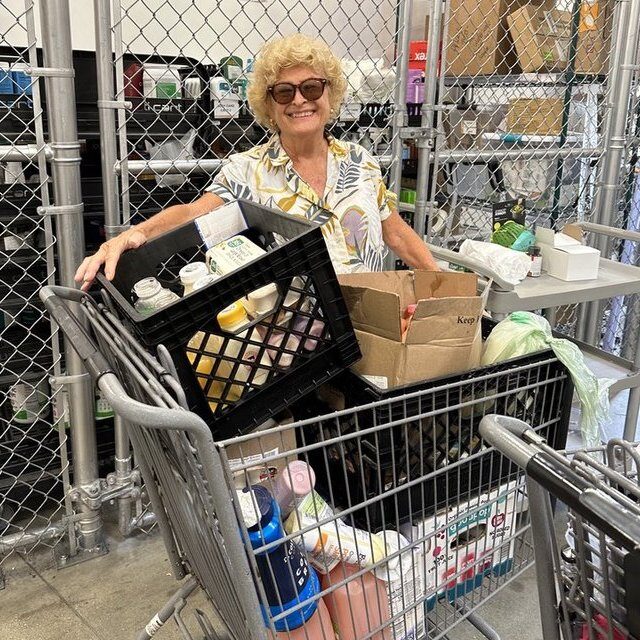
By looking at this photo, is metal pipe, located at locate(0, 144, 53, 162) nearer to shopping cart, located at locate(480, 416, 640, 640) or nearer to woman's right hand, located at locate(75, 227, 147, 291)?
woman's right hand, located at locate(75, 227, 147, 291)

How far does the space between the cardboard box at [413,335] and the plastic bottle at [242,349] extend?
0.25m

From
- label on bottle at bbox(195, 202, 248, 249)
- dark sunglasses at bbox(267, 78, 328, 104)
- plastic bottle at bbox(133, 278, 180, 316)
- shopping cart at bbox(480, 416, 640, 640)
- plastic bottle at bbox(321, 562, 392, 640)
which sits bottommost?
plastic bottle at bbox(321, 562, 392, 640)

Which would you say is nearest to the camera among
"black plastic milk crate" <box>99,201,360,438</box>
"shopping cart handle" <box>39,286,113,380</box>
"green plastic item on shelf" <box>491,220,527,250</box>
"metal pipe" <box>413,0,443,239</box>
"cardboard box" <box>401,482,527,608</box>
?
"shopping cart handle" <box>39,286,113,380</box>

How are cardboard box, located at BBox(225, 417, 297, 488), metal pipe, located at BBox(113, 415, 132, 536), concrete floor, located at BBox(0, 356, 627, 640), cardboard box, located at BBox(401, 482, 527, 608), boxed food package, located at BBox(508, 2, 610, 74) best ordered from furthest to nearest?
boxed food package, located at BBox(508, 2, 610, 74) < metal pipe, located at BBox(113, 415, 132, 536) < concrete floor, located at BBox(0, 356, 627, 640) < cardboard box, located at BBox(401, 482, 527, 608) < cardboard box, located at BBox(225, 417, 297, 488)

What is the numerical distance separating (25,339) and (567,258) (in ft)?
5.74

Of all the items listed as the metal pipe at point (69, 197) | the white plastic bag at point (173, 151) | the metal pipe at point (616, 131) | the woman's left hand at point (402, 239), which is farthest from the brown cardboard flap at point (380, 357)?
the metal pipe at point (616, 131)

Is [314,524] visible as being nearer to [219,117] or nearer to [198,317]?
[198,317]

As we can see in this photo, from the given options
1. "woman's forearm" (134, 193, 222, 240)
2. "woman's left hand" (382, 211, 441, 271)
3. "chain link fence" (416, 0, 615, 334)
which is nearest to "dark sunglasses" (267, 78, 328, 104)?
"woman's forearm" (134, 193, 222, 240)

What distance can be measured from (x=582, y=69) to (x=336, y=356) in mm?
2540

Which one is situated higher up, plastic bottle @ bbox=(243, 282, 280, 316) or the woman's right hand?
the woman's right hand

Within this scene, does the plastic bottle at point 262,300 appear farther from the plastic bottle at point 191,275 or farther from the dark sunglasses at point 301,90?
the dark sunglasses at point 301,90

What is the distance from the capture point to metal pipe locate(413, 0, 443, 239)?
7.77 feet

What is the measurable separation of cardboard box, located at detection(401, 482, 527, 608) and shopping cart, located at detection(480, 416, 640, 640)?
38 cm

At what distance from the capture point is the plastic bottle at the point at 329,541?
1.17 metres
